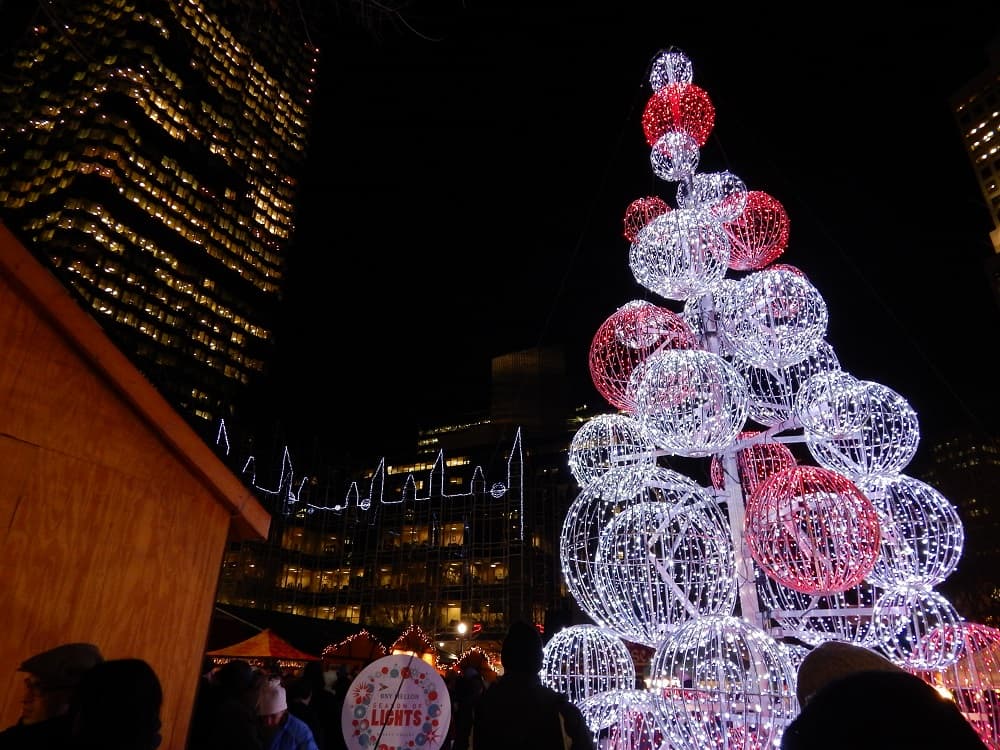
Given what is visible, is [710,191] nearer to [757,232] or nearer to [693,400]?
[757,232]

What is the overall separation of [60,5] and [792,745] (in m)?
3.76

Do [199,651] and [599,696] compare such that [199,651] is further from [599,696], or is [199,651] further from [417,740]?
[599,696]

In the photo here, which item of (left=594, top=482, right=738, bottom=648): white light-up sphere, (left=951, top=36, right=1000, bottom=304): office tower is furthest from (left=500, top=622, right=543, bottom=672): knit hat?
(left=951, top=36, right=1000, bottom=304): office tower

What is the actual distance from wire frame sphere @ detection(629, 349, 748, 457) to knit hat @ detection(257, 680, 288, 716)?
10.4ft

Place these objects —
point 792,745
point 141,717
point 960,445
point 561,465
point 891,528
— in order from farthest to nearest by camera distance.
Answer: point 960,445 < point 561,465 < point 891,528 < point 141,717 < point 792,745

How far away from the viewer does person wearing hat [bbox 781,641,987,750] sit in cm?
70

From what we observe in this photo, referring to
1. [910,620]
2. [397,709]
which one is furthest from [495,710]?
[910,620]

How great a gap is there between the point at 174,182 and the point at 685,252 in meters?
49.7

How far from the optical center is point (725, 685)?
11.7 ft

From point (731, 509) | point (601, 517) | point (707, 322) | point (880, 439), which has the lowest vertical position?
point (601, 517)

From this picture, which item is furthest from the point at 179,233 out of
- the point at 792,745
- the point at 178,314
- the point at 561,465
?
the point at 792,745

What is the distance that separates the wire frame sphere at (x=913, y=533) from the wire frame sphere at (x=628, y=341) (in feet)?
Result: 6.37

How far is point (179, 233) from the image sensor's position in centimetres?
4550

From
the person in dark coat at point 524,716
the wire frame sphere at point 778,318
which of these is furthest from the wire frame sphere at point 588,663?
the wire frame sphere at point 778,318
